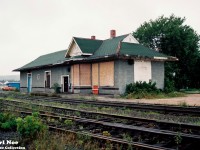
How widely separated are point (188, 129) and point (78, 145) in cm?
327

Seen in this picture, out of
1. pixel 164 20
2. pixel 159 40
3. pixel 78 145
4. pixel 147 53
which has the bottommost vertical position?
pixel 78 145

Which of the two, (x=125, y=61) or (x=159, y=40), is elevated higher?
(x=159, y=40)

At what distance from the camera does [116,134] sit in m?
7.04

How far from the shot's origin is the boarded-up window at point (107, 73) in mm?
23413

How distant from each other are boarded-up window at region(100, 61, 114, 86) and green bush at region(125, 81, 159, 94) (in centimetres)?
168

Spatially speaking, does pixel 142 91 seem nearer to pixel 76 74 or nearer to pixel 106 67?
pixel 106 67

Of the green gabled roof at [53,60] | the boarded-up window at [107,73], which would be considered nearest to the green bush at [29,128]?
the boarded-up window at [107,73]

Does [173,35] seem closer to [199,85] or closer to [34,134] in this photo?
[199,85]

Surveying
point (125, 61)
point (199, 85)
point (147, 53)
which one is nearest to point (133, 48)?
A: point (147, 53)

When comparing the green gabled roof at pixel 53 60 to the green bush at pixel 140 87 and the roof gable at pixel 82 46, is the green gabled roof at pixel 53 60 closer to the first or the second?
the roof gable at pixel 82 46

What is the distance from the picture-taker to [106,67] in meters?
24.1

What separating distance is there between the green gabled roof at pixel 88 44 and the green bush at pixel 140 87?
22.9ft

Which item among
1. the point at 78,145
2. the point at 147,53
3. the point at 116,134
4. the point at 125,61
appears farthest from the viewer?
the point at 147,53

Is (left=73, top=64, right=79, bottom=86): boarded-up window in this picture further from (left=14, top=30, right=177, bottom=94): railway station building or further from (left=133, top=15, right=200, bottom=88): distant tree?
(left=133, top=15, right=200, bottom=88): distant tree
